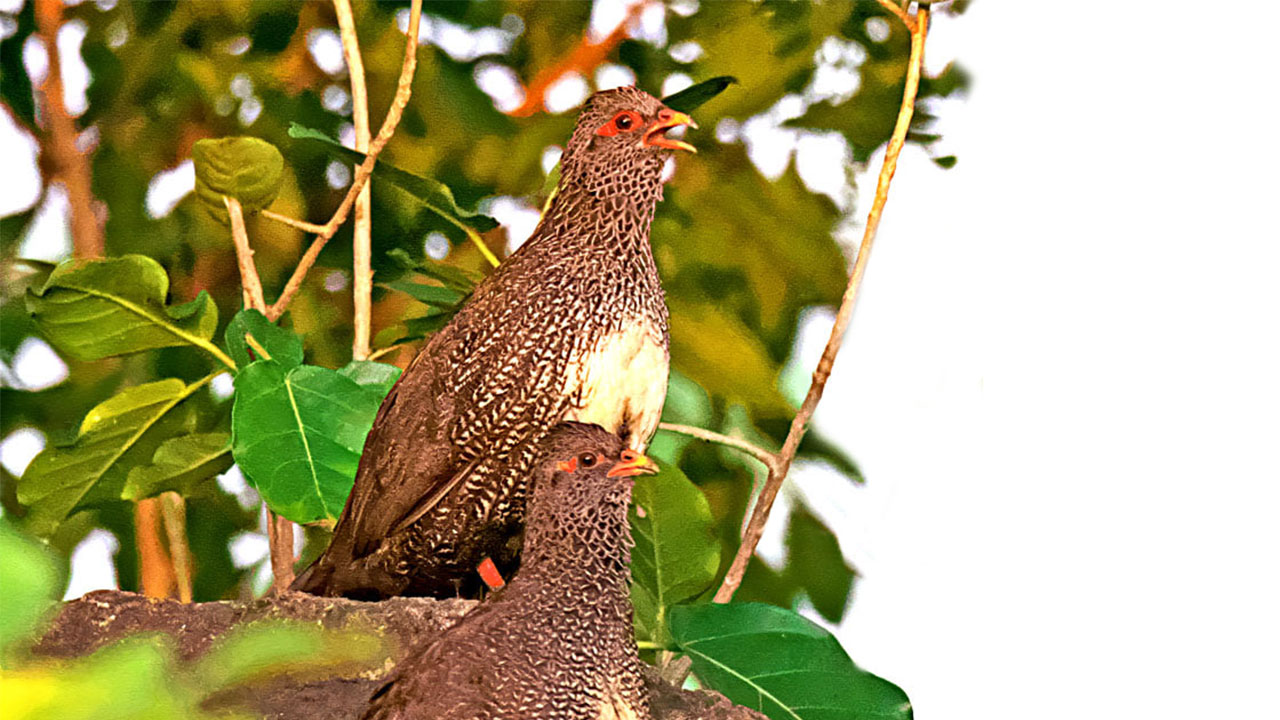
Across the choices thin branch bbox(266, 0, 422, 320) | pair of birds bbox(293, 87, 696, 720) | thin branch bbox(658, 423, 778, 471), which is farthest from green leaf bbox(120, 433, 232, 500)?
thin branch bbox(658, 423, 778, 471)

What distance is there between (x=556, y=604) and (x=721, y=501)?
693 millimetres

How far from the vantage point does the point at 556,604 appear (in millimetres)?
625

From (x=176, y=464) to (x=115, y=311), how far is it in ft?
0.45

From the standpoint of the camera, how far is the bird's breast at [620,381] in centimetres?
77

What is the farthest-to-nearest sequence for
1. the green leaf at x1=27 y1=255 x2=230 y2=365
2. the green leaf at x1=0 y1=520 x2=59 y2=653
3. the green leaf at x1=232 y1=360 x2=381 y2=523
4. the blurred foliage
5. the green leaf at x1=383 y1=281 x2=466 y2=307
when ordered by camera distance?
the blurred foliage
the green leaf at x1=383 y1=281 x2=466 y2=307
the green leaf at x1=27 y1=255 x2=230 y2=365
the green leaf at x1=232 y1=360 x2=381 y2=523
the green leaf at x1=0 y1=520 x2=59 y2=653

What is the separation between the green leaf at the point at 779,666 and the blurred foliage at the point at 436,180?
13.6 inches

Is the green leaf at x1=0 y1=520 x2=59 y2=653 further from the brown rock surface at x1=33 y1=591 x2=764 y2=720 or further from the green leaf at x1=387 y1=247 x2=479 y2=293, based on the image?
the green leaf at x1=387 y1=247 x2=479 y2=293

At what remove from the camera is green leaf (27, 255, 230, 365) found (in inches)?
38.0

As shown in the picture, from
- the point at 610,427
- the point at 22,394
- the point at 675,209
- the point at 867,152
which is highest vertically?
Answer: the point at 867,152

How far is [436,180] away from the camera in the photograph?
118cm

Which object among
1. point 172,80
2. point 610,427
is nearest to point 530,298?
point 610,427

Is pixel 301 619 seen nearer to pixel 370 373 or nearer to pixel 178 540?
pixel 370 373

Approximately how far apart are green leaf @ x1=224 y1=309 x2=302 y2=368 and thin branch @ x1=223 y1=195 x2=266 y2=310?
0.08 metres

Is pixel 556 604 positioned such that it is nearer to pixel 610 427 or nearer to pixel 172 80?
pixel 610 427
